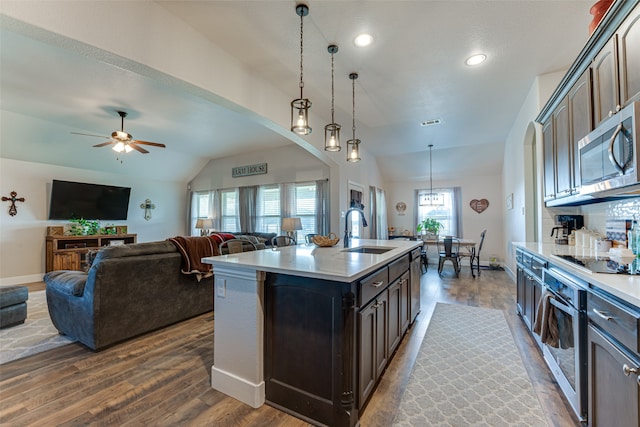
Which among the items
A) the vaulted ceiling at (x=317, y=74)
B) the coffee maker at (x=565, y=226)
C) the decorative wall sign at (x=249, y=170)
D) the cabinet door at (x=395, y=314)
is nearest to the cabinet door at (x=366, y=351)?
the cabinet door at (x=395, y=314)

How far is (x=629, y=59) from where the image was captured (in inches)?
63.2

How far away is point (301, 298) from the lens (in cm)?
174

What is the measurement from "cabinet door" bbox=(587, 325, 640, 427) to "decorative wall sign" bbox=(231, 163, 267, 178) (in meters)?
6.67

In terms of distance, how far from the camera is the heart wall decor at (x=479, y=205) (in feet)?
24.3

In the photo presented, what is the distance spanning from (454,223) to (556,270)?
6178 millimetres

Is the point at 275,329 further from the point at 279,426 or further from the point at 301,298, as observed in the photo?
the point at 279,426

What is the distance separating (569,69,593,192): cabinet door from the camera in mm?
2121

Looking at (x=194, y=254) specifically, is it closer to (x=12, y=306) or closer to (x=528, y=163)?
(x=12, y=306)

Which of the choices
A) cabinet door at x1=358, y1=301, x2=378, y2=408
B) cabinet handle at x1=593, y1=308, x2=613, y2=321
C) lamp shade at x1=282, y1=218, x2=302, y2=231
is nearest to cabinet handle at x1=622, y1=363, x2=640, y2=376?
cabinet handle at x1=593, y1=308, x2=613, y2=321

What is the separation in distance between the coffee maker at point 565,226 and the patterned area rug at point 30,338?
18.2ft

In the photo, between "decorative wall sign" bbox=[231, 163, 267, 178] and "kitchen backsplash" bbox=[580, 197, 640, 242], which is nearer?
"kitchen backsplash" bbox=[580, 197, 640, 242]

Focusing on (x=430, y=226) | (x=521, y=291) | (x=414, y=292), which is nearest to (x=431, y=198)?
(x=430, y=226)

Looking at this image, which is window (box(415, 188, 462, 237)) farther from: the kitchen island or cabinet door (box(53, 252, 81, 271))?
cabinet door (box(53, 252, 81, 271))

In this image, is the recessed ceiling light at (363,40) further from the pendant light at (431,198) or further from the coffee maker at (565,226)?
the pendant light at (431,198)
